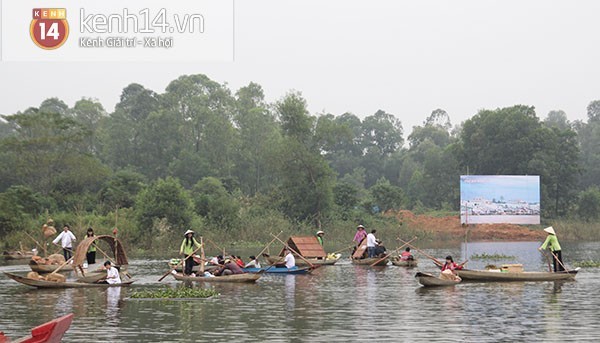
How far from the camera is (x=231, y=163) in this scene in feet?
266

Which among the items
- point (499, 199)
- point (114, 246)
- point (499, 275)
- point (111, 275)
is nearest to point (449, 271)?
point (499, 275)

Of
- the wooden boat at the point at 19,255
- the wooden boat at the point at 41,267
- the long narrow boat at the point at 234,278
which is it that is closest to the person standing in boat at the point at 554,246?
the long narrow boat at the point at 234,278

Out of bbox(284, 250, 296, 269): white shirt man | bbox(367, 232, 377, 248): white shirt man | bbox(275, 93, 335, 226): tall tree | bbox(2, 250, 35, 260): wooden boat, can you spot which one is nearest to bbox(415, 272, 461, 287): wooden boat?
bbox(284, 250, 296, 269): white shirt man

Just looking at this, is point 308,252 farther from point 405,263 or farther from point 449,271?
point 449,271

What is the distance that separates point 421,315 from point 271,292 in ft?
21.1

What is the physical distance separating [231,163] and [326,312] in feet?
200

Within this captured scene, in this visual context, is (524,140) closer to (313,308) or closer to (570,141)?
(570,141)

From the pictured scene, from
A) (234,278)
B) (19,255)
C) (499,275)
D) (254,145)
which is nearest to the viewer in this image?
(234,278)

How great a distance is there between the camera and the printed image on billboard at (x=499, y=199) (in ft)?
193

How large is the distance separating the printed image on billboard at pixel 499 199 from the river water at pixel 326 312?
96.7 ft

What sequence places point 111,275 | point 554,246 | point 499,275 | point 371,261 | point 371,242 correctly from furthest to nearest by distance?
point 371,242
point 371,261
point 554,246
point 499,275
point 111,275

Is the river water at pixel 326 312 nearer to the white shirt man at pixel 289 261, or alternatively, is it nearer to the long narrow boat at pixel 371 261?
the white shirt man at pixel 289 261

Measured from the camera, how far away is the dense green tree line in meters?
54.2

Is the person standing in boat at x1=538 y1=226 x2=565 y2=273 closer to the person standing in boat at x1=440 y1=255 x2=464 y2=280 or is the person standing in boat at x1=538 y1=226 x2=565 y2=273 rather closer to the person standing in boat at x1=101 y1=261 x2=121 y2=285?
the person standing in boat at x1=440 y1=255 x2=464 y2=280
